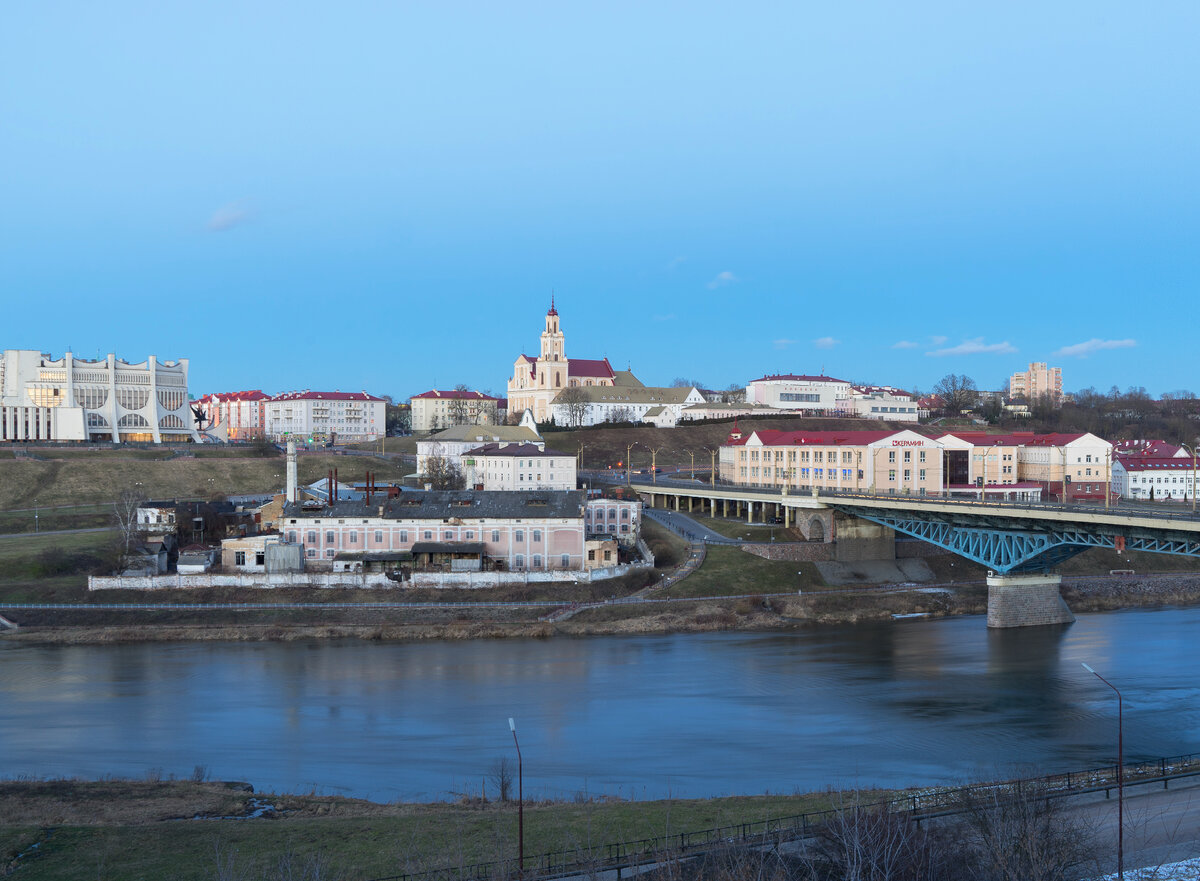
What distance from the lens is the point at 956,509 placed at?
1673 inches

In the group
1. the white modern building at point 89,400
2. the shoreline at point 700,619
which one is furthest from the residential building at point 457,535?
the white modern building at point 89,400

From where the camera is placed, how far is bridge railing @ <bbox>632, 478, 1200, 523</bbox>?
36825mm

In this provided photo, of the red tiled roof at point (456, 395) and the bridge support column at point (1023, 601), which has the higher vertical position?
the red tiled roof at point (456, 395)

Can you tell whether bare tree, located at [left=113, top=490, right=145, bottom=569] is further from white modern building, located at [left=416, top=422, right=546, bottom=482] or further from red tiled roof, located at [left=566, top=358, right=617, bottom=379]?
red tiled roof, located at [left=566, top=358, right=617, bottom=379]

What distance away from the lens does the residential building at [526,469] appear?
216 feet

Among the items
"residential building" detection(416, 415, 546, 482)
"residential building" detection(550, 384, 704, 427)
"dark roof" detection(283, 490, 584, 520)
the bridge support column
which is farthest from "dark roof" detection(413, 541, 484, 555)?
"residential building" detection(550, 384, 704, 427)

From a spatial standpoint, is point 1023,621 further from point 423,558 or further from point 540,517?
point 423,558

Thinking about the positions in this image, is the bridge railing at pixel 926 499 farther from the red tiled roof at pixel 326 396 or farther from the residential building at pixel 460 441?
the red tiled roof at pixel 326 396

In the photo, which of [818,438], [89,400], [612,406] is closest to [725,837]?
[818,438]

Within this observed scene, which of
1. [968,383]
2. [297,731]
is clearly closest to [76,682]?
[297,731]

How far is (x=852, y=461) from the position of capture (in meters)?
61.2

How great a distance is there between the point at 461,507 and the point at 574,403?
6426 centimetres

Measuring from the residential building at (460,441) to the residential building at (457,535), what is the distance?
86.3 feet

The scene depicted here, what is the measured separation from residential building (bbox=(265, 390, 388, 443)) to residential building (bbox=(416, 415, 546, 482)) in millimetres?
43023
